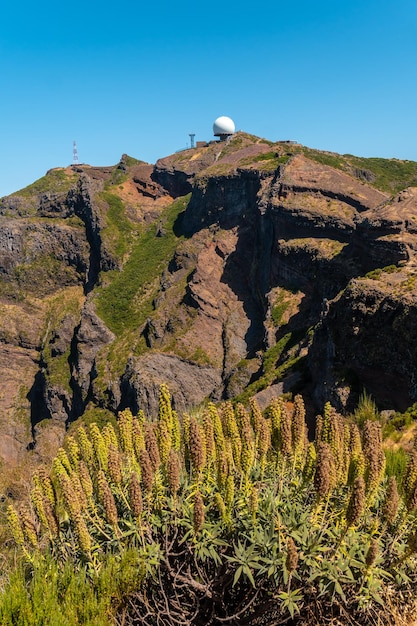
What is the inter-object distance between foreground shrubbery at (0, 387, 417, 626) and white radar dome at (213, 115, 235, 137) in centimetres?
12407

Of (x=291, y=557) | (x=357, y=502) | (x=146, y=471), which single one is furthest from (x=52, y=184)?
(x=291, y=557)

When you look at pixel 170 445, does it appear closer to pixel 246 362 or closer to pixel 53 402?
pixel 246 362

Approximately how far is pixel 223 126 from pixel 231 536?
126 m

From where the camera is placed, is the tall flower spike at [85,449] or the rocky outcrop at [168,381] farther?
the rocky outcrop at [168,381]

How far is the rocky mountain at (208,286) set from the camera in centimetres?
4138

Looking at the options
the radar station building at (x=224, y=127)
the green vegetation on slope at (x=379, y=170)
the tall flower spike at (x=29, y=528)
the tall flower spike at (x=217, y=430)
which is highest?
the radar station building at (x=224, y=127)

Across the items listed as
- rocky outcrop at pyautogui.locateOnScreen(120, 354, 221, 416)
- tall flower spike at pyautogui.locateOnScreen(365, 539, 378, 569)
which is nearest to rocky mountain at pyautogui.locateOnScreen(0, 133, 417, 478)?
rocky outcrop at pyautogui.locateOnScreen(120, 354, 221, 416)

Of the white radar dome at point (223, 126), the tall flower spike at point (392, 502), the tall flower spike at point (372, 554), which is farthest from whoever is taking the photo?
the white radar dome at point (223, 126)

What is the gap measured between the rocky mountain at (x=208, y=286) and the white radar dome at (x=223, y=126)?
4.13 meters

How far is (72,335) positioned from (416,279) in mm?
88740

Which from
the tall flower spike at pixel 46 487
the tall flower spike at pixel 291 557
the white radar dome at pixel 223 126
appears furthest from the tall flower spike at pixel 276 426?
the white radar dome at pixel 223 126

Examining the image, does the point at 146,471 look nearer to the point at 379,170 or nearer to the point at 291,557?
the point at 291,557

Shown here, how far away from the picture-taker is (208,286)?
288 ft

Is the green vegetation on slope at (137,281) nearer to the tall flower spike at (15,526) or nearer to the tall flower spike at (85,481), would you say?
the tall flower spike at (85,481)
